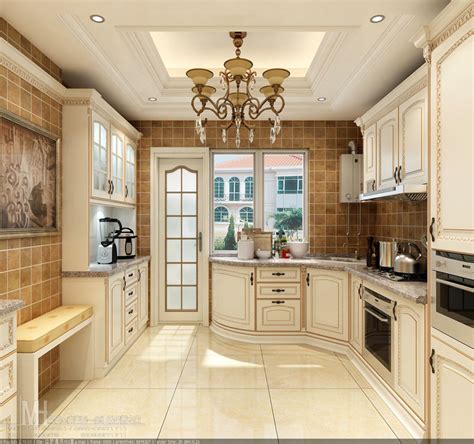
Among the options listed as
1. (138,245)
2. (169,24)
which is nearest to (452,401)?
(169,24)

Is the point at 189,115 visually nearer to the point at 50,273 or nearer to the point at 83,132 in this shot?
the point at 83,132

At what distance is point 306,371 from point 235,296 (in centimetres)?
116

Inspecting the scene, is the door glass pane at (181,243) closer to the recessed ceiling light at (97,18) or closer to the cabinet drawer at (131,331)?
the cabinet drawer at (131,331)

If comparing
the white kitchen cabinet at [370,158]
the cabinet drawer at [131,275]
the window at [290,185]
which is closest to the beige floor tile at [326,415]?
the cabinet drawer at [131,275]

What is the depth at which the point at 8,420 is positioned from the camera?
1.89 meters

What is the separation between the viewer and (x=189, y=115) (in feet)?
14.2

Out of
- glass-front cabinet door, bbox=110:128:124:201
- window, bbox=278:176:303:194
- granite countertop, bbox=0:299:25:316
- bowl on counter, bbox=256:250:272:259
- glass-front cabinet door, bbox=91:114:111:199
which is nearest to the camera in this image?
granite countertop, bbox=0:299:25:316

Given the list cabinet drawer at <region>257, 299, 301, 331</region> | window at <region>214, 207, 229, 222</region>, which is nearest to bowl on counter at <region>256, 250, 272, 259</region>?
cabinet drawer at <region>257, 299, 301, 331</region>

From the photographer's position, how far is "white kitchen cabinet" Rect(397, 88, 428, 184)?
2.64 metres

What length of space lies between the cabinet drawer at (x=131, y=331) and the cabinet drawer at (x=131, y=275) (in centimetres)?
42

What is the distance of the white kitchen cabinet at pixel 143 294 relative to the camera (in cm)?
415

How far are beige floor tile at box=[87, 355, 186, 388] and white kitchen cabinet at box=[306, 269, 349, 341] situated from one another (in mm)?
1409

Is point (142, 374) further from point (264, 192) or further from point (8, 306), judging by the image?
point (264, 192)

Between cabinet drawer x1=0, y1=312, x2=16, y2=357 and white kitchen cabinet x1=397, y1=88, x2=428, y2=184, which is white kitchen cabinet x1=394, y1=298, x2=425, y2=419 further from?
cabinet drawer x1=0, y1=312, x2=16, y2=357
